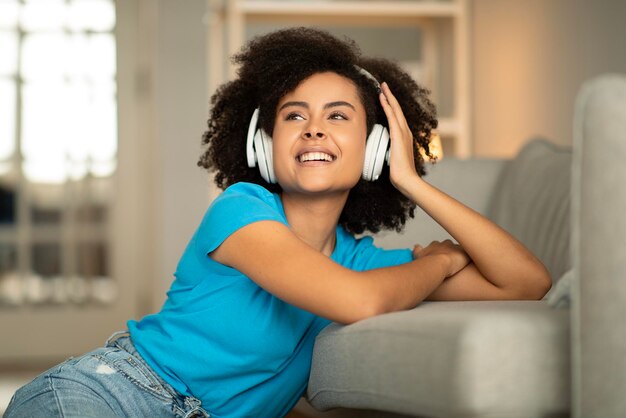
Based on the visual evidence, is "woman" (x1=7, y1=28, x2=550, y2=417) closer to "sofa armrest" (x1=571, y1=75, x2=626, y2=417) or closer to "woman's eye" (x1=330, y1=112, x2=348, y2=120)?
"woman's eye" (x1=330, y1=112, x2=348, y2=120)

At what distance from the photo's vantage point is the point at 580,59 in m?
3.25

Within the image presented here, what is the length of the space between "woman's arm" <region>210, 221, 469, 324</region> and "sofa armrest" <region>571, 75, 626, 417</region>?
31cm

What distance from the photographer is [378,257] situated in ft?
5.73

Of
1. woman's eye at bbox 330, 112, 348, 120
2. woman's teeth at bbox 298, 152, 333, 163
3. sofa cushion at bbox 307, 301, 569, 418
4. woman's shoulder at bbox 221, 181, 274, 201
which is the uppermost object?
woman's eye at bbox 330, 112, 348, 120

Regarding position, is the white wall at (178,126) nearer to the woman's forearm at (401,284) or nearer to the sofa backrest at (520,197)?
the sofa backrest at (520,197)

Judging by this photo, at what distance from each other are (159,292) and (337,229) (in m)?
3.12

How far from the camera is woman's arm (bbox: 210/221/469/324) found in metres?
1.33

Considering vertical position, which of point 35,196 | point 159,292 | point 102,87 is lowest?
point 159,292

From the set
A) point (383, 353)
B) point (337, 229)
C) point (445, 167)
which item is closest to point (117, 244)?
point (445, 167)

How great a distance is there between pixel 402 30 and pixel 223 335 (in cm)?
308

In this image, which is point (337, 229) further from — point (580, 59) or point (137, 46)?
point (137, 46)

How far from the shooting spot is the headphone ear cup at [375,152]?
1.62m

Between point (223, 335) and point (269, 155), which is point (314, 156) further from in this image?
point (223, 335)

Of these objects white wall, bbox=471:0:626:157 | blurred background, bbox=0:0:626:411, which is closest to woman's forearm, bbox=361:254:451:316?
white wall, bbox=471:0:626:157
